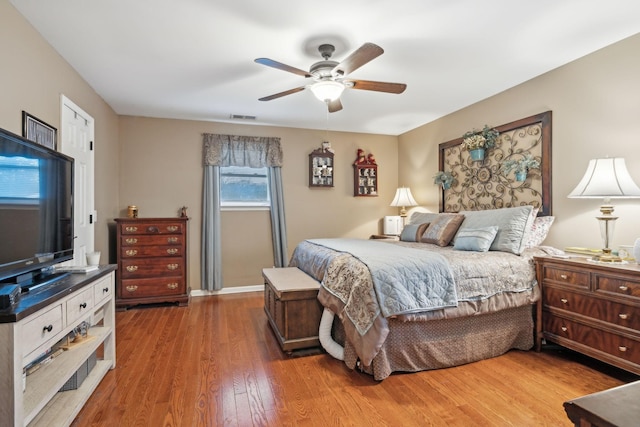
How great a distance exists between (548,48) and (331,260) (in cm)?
244

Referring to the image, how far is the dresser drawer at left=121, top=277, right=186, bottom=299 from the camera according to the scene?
3.98m

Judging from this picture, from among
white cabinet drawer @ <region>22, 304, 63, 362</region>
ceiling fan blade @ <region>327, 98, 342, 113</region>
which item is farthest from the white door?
ceiling fan blade @ <region>327, 98, 342, 113</region>

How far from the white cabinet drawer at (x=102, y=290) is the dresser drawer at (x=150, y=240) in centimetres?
173

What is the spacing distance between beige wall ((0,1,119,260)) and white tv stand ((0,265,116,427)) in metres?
1.13

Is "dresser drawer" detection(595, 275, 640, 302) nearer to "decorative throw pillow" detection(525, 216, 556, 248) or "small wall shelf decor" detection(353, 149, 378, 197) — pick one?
"decorative throw pillow" detection(525, 216, 556, 248)

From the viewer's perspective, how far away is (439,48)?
8.89 ft

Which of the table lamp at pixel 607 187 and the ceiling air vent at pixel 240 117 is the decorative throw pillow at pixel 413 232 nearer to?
the table lamp at pixel 607 187

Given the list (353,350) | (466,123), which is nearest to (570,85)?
(466,123)

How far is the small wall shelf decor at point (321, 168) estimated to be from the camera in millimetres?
5250

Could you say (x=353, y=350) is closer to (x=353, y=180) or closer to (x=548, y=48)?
(x=548, y=48)

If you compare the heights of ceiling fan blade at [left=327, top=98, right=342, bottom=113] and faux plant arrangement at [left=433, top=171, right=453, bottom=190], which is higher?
ceiling fan blade at [left=327, top=98, right=342, bottom=113]

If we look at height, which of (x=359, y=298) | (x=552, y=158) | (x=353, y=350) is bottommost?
(x=353, y=350)

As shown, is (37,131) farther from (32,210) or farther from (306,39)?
(306,39)

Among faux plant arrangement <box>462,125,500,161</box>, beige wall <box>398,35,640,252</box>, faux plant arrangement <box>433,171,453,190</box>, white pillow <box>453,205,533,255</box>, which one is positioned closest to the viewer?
beige wall <box>398,35,640,252</box>
